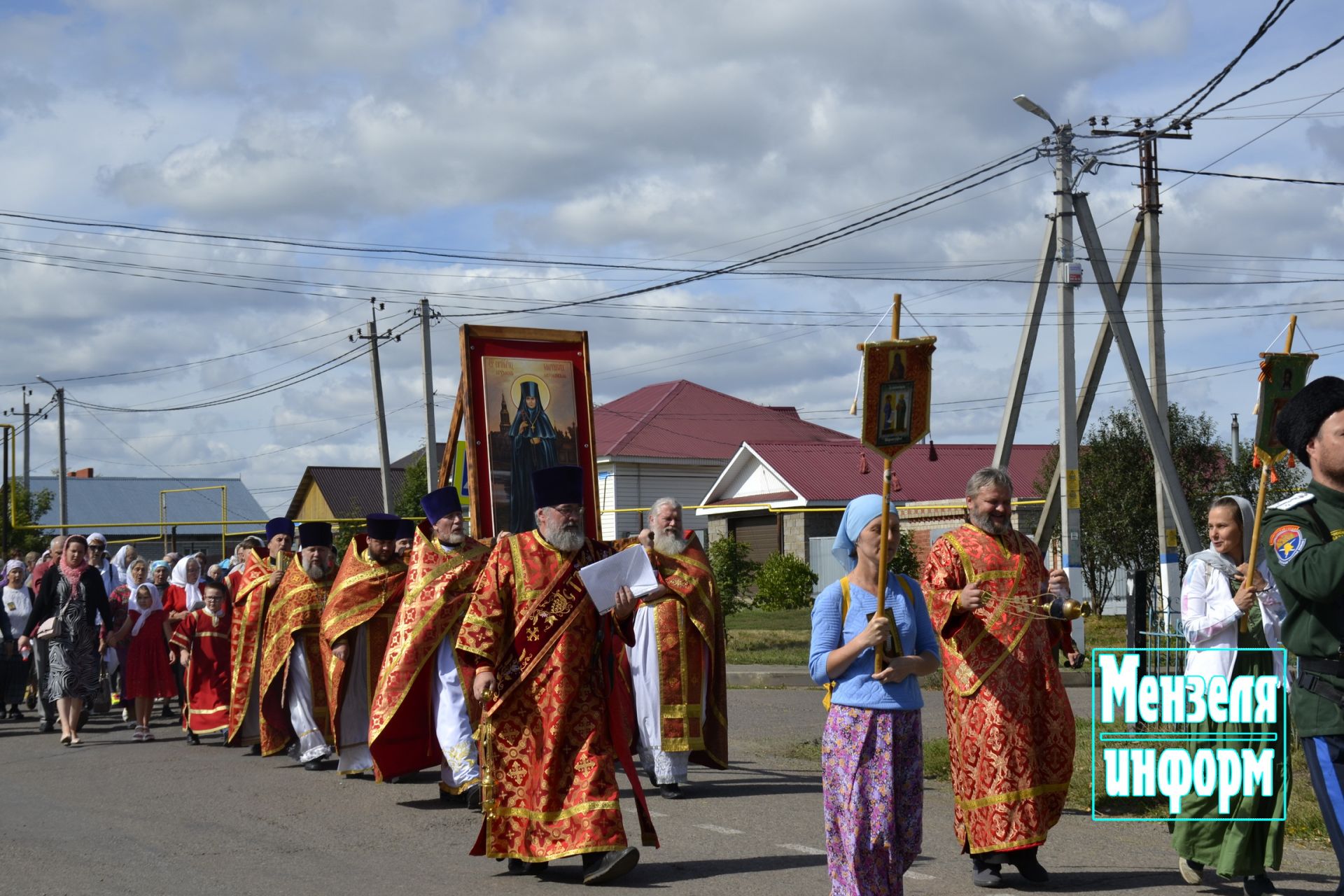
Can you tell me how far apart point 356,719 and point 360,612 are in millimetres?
770

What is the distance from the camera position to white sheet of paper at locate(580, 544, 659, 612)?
6.80 m

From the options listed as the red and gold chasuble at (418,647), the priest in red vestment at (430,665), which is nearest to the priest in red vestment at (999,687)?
the priest in red vestment at (430,665)

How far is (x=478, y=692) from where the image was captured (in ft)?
22.5

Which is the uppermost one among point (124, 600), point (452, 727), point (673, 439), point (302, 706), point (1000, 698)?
point (673, 439)

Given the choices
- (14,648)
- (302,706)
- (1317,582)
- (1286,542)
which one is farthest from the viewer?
(14,648)

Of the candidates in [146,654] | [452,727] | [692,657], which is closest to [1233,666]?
[692,657]

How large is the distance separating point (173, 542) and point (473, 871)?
25538mm

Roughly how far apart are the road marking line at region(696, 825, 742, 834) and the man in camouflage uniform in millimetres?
4382

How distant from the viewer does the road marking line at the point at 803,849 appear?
7.65 meters

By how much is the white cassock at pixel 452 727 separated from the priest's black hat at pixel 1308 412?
585 centimetres

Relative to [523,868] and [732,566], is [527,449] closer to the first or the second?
[523,868]

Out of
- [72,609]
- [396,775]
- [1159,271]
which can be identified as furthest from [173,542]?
[396,775]

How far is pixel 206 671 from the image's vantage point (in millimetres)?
13828

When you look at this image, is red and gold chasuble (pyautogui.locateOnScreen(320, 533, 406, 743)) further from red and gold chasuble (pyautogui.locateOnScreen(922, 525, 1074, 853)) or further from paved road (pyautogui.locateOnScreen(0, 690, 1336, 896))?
red and gold chasuble (pyautogui.locateOnScreen(922, 525, 1074, 853))
